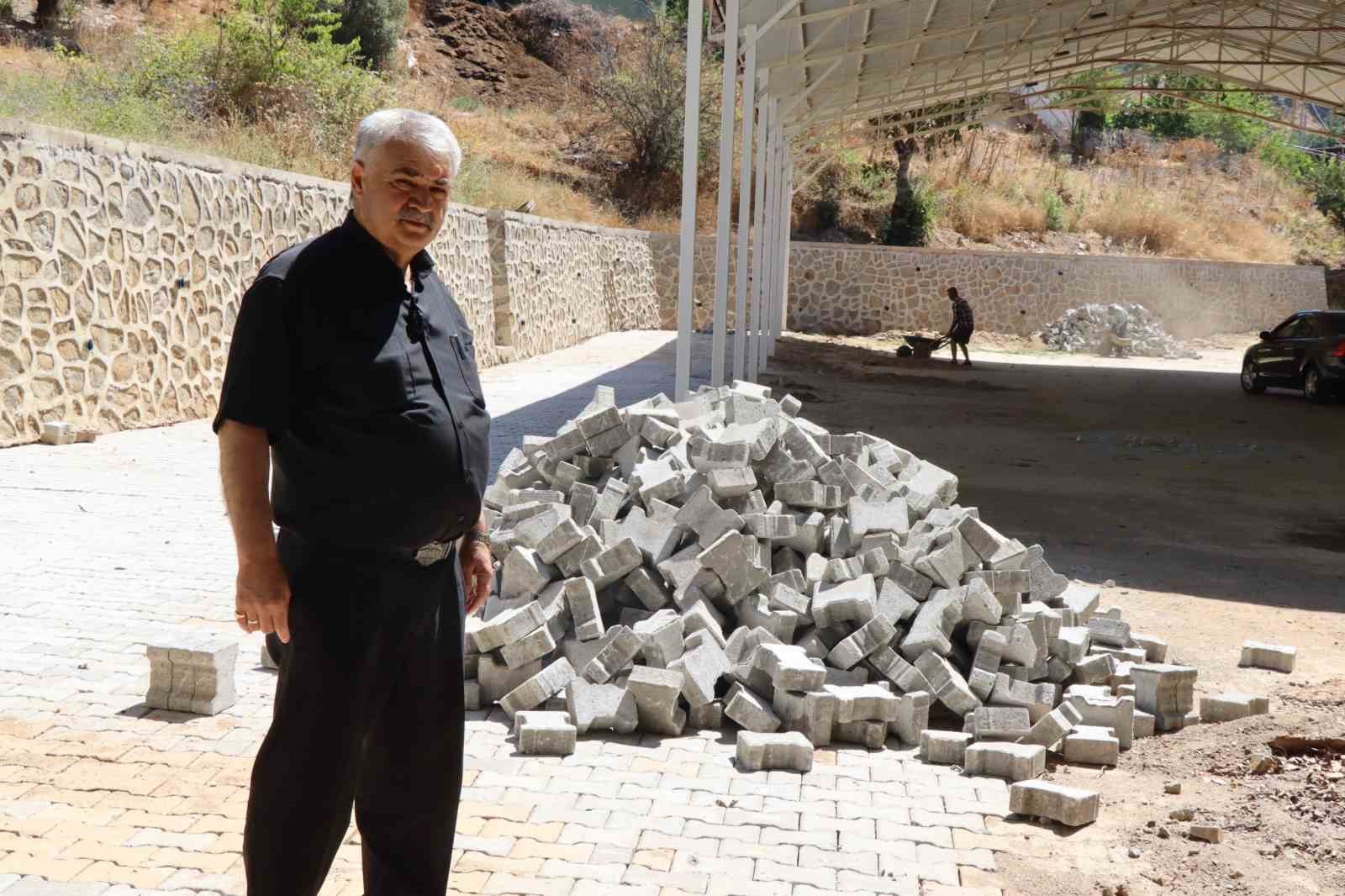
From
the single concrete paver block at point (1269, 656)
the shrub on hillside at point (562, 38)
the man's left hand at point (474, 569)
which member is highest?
the shrub on hillside at point (562, 38)

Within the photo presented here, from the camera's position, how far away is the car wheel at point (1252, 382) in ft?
68.3

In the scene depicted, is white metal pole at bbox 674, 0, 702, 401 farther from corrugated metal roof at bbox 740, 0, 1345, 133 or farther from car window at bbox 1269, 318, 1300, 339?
car window at bbox 1269, 318, 1300, 339

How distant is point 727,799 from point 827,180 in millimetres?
34891

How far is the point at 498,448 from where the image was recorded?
10375 mm

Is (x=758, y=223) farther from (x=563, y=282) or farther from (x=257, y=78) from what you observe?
(x=257, y=78)

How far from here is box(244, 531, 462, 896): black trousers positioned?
8.16ft

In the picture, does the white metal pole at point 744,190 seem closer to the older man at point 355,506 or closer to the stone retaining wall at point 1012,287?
the older man at point 355,506

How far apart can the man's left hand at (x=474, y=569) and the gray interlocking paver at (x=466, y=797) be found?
0.90 m

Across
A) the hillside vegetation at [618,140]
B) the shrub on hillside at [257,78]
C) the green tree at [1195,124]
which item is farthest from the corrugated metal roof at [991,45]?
the green tree at [1195,124]

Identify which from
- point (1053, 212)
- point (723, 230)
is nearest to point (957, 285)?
point (1053, 212)

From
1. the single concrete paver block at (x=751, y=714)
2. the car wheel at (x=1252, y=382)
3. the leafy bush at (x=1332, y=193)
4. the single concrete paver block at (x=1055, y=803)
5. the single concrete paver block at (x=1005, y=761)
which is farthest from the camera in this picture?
the leafy bush at (x=1332, y=193)

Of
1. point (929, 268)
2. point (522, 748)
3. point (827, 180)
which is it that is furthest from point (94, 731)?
point (827, 180)

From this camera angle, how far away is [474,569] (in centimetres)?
295

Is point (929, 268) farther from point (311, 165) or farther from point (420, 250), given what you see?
point (420, 250)
